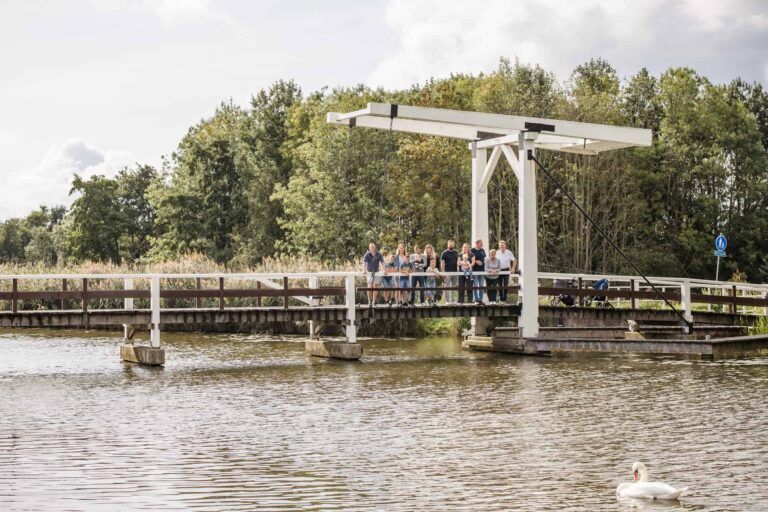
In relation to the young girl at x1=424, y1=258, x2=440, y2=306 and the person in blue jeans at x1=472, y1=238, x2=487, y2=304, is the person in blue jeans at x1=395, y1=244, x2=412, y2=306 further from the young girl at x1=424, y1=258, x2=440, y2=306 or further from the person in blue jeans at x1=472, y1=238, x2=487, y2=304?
the person in blue jeans at x1=472, y1=238, x2=487, y2=304

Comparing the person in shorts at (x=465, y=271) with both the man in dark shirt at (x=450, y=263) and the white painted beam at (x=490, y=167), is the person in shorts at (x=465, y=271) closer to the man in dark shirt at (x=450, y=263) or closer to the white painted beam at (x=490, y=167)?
the man in dark shirt at (x=450, y=263)

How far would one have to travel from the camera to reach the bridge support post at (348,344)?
84.8 ft

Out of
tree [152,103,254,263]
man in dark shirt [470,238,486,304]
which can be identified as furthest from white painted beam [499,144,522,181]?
tree [152,103,254,263]

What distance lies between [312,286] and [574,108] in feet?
82.0

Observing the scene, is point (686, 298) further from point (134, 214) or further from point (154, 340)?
point (134, 214)

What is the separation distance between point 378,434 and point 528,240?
12619 millimetres

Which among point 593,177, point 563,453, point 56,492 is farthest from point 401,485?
point 593,177

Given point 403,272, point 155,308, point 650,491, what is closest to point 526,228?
point 403,272

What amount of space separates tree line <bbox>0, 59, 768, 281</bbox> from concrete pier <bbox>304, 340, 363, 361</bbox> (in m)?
15.6

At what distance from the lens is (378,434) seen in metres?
15.4

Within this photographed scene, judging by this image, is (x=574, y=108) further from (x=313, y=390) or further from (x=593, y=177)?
(x=313, y=390)

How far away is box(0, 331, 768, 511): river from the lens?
11562mm

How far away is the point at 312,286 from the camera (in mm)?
27453

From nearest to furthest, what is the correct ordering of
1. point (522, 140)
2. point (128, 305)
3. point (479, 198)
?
1. point (128, 305)
2. point (522, 140)
3. point (479, 198)
